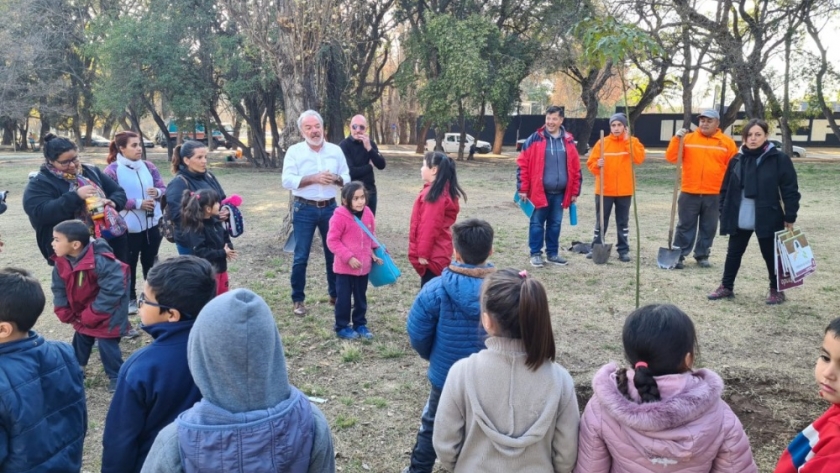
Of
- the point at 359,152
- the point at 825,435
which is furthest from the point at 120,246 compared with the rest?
the point at 825,435

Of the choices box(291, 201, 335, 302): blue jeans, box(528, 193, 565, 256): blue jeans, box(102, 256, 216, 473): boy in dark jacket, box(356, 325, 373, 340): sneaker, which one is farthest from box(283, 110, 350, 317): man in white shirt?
box(102, 256, 216, 473): boy in dark jacket

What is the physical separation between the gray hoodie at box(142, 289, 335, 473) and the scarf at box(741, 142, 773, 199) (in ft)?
17.1

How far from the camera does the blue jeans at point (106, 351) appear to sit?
399 centimetres

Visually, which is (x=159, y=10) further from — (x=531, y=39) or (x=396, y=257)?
(x=396, y=257)

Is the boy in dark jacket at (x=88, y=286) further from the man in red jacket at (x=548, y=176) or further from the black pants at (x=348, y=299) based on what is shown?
the man in red jacket at (x=548, y=176)

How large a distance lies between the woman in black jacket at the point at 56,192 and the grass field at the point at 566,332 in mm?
1047

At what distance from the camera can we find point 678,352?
193cm

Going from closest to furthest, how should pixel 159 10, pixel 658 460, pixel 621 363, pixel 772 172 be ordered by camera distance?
pixel 658 460, pixel 621 363, pixel 772 172, pixel 159 10

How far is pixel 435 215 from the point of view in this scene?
4.51m

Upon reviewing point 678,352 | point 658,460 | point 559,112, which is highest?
point 559,112

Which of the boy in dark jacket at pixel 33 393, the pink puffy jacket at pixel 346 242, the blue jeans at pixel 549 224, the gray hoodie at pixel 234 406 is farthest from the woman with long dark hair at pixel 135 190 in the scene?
the blue jeans at pixel 549 224

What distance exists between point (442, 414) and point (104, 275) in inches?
106

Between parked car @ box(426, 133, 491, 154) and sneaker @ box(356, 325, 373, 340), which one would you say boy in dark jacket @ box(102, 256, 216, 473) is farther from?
parked car @ box(426, 133, 491, 154)

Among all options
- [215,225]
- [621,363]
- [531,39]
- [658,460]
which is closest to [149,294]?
[658,460]
